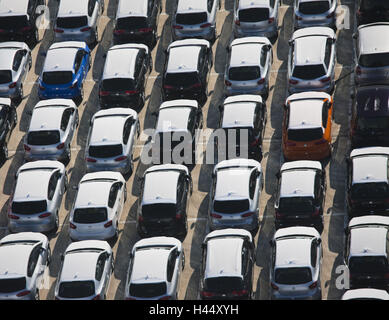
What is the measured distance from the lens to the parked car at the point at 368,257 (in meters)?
41.1

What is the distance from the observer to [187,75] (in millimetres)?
49156

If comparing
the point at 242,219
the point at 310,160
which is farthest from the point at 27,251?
the point at 310,160

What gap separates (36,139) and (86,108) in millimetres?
3524

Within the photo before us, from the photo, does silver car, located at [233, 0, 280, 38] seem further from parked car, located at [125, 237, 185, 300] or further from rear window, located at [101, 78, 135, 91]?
parked car, located at [125, 237, 185, 300]

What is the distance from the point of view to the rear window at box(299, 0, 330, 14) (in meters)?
51.3

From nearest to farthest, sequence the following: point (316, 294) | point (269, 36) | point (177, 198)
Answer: point (316, 294) → point (177, 198) → point (269, 36)

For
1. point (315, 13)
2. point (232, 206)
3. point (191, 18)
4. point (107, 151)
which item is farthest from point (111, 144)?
point (315, 13)

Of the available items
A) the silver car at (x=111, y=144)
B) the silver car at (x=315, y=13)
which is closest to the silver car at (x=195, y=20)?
the silver car at (x=315, y=13)

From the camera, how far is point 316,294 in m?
41.6

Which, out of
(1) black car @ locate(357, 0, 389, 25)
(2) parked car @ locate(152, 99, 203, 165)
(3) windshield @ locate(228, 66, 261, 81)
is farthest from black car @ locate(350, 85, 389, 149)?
(2) parked car @ locate(152, 99, 203, 165)

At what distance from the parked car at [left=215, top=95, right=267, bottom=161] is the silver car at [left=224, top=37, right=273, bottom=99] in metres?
1.67

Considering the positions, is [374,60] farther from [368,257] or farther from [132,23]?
[132,23]

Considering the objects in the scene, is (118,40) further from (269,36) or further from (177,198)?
(177,198)

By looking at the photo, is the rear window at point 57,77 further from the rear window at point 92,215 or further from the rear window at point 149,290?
the rear window at point 149,290
